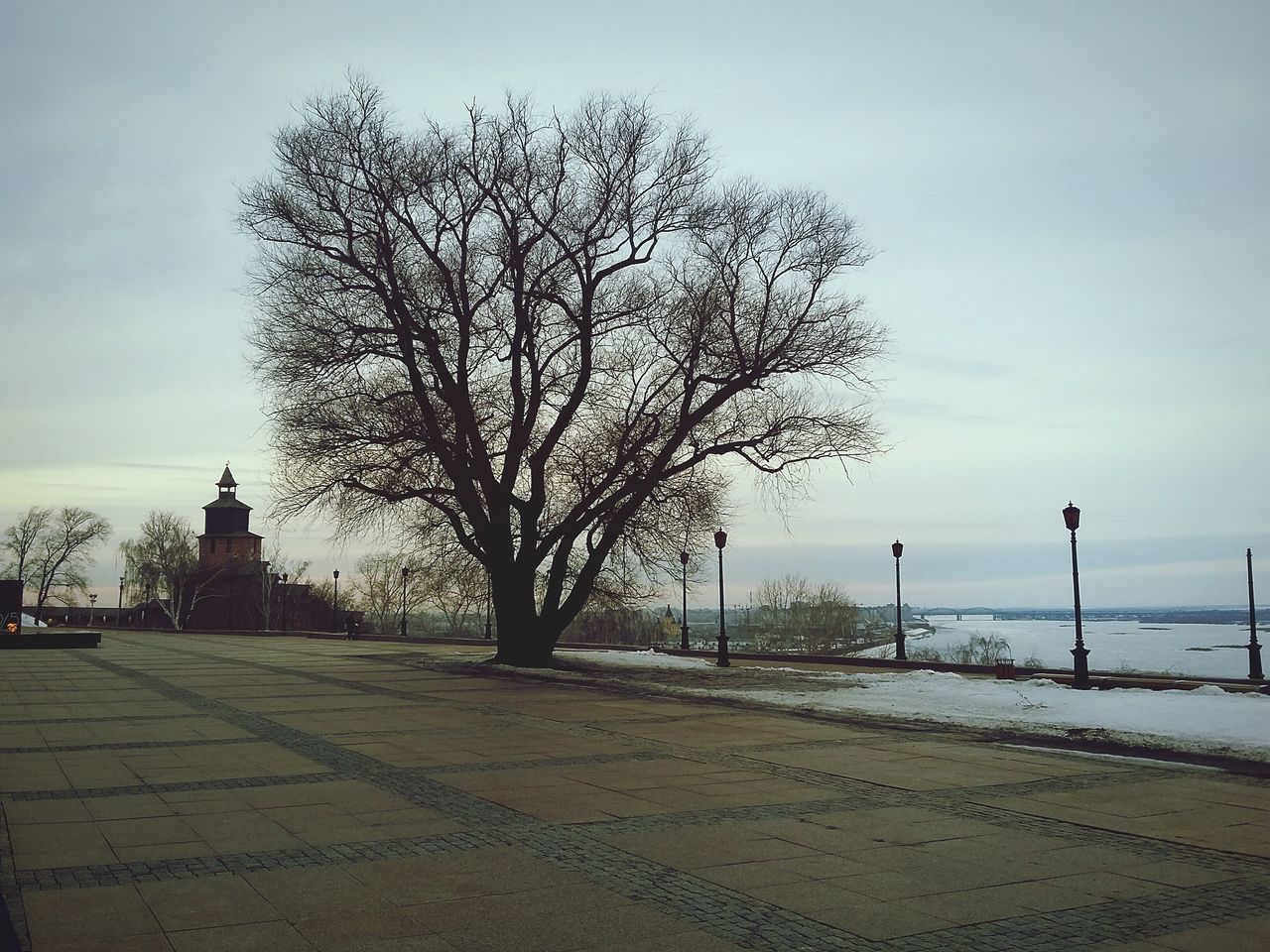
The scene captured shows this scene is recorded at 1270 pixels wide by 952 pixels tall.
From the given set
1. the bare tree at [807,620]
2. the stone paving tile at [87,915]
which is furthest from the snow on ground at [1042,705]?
the bare tree at [807,620]

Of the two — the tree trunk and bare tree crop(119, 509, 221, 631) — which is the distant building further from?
the tree trunk

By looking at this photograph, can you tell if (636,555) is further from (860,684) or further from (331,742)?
(331,742)

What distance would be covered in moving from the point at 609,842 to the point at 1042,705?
1015cm

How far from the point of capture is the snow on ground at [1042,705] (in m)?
12.2

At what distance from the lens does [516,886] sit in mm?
6086

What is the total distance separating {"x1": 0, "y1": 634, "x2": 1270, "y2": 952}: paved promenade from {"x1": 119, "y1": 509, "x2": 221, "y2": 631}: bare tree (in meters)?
93.7

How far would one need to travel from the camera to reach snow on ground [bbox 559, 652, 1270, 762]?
40.1ft

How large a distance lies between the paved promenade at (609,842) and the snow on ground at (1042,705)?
1.41 metres

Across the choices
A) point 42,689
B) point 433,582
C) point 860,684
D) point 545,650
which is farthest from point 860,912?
point 433,582

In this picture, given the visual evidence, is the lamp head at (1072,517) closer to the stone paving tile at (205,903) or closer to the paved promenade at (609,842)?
the paved promenade at (609,842)

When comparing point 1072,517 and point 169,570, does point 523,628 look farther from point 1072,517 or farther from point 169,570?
point 169,570

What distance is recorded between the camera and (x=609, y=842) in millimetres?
7246

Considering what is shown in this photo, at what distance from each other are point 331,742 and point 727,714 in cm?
578

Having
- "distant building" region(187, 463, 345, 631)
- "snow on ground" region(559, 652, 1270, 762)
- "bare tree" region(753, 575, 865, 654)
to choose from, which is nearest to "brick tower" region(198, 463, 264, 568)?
"distant building" region(187, 463, 345, 631)
